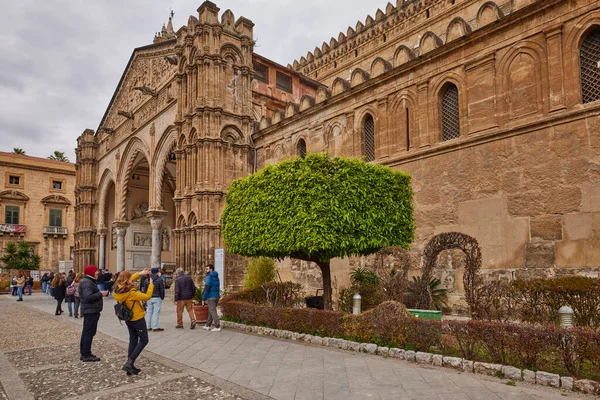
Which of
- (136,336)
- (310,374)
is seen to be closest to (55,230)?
(136,336)

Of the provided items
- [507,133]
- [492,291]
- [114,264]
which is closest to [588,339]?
[492,291]

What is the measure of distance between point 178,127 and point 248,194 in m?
11.5

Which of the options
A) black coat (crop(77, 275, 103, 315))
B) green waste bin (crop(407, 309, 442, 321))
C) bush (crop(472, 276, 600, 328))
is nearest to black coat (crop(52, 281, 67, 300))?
black coat (crop(77, 275, 103, 315))

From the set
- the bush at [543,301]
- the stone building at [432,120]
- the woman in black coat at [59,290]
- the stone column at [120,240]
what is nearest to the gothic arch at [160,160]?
the stone building at [432,120]

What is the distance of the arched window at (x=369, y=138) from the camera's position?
52.7 feet

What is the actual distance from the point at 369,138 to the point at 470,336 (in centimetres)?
1049

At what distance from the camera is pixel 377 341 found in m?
8.12

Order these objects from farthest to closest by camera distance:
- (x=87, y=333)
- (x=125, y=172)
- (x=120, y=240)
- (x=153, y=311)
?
(x=120, y=240), (x=125, y=172), (x=153, y=311), (x=87, y=333)

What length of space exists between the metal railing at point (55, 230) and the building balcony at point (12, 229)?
1981mm

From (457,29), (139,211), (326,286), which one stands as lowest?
(326,286)

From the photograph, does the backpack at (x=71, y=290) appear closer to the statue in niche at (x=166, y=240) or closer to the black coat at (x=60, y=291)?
the black coat at (x=60, y=291)

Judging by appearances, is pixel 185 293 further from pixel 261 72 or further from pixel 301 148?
pixel 261 72

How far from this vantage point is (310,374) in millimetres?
6637

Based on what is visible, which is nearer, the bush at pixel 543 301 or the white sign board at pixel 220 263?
the bush at pixel 543 301
